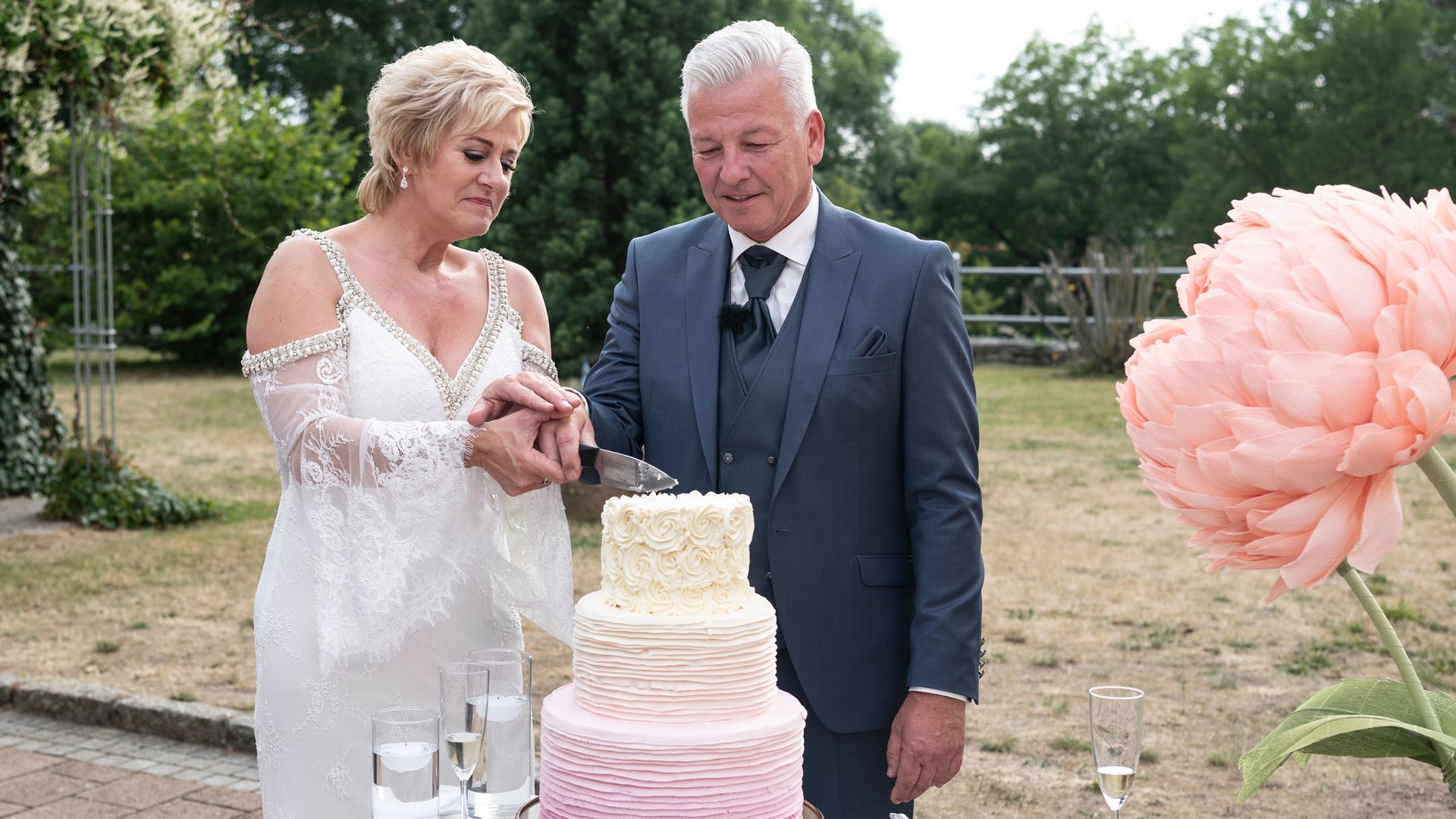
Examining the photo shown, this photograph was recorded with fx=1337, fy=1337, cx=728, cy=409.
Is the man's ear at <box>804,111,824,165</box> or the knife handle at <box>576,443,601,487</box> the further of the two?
the man's ear at <box>804,111,824,165</box>

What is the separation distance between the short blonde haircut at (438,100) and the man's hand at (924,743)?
165 centimetres

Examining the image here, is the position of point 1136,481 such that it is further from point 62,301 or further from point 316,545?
point 62,301

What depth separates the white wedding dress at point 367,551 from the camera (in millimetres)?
3027

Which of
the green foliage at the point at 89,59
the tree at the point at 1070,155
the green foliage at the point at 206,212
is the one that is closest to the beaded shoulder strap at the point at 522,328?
the green foliage at the point at 89,59

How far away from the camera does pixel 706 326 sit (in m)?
3.02

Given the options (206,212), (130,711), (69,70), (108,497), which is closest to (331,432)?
(130,711)

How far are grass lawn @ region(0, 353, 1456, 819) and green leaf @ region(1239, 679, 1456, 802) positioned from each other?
4.29m

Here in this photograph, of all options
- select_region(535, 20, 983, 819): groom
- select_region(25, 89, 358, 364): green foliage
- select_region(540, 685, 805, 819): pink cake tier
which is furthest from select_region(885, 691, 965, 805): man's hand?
select_region(25, 89, 358, 364): green foliage

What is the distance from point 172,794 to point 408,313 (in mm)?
3349

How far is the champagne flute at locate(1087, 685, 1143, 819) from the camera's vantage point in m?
2.06

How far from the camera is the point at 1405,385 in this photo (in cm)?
91

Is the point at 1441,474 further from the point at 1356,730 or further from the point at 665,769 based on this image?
the point at 665,769

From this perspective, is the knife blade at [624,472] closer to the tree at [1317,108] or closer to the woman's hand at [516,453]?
the woman's hand at [516,453]

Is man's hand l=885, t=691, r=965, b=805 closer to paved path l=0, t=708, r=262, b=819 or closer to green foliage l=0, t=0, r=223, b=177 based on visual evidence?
paved path l=0, t=708, r=262, b=819
